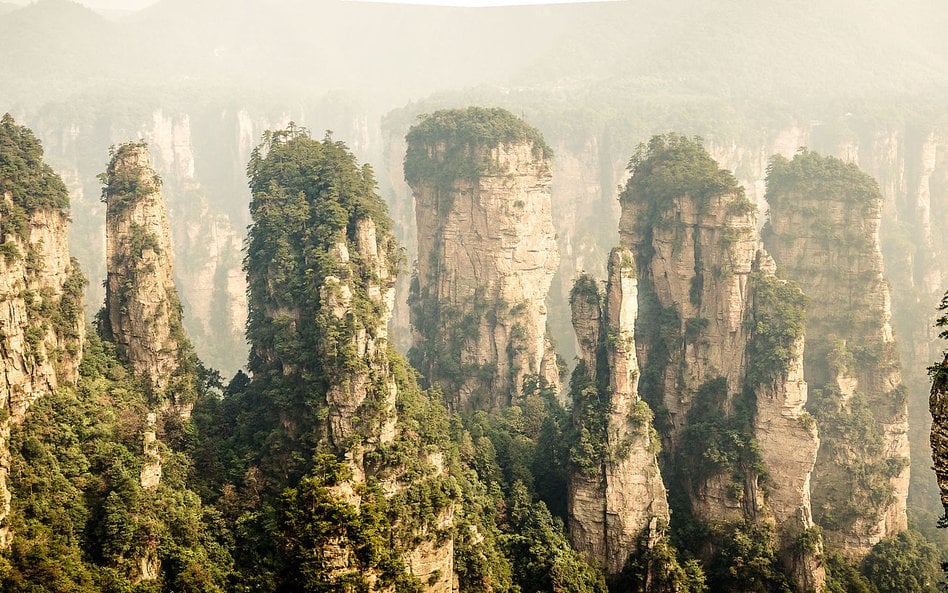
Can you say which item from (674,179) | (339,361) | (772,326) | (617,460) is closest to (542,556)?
(617,460)

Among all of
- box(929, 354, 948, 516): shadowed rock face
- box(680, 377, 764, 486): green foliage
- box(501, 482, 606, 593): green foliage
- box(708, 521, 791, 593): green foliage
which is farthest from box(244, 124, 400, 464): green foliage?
box(929, 354, 948, 516): shadowed rock face

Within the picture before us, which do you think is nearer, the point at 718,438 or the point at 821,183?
the point at 718,438

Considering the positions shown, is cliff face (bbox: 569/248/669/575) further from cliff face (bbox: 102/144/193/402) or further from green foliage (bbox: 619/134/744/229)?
cliff face (bbox: 102/144/193/402)

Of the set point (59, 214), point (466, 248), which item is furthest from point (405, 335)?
point (59, 214)

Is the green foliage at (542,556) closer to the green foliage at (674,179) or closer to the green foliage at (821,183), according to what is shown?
the green foliage at (674,179)

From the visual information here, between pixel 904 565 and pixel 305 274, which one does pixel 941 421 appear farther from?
pixel 904 565

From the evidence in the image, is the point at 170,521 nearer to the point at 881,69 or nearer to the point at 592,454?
the point at 592,454
